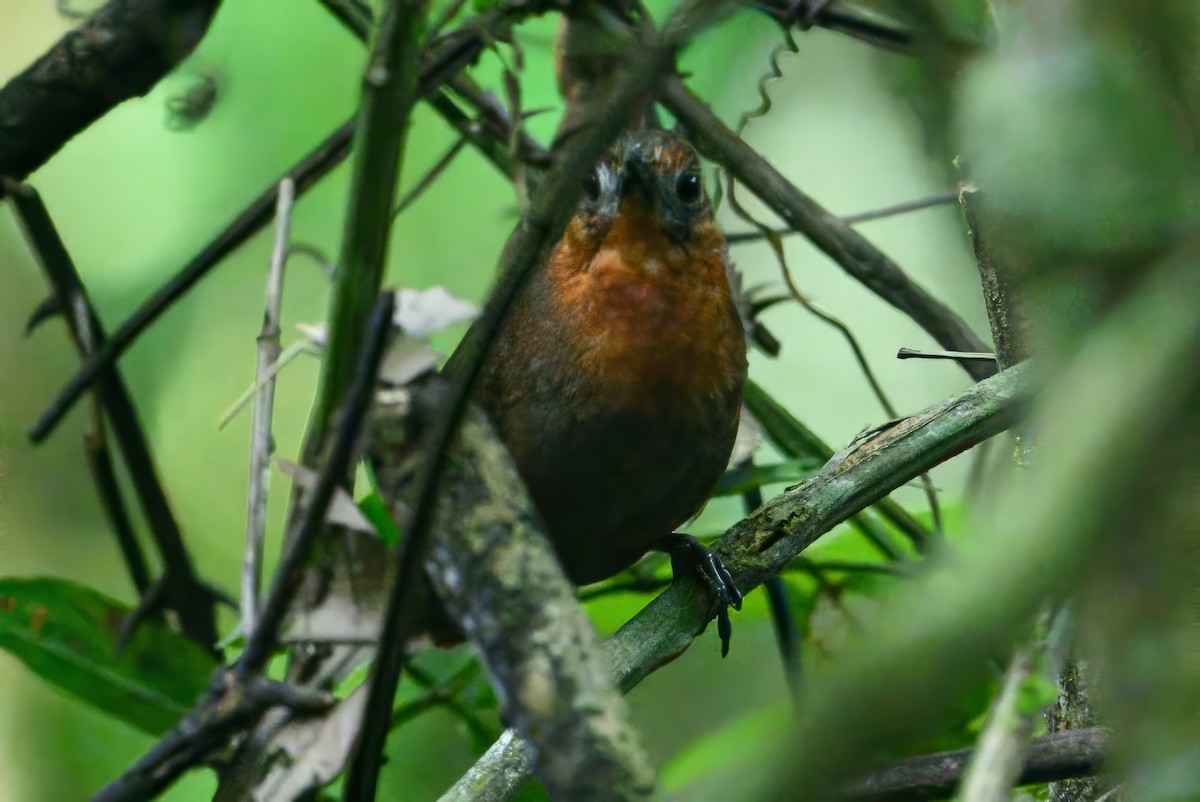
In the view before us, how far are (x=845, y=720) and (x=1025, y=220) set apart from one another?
15 centimetres

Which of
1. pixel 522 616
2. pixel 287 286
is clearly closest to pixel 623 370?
pixel 522 616

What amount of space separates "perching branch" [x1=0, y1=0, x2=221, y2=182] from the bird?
0.55 meters

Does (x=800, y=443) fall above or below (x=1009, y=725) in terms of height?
above

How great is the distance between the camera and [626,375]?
138 cm

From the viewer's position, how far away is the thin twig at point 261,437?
3.42 feet

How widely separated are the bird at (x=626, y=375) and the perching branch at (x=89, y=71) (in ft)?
1.80

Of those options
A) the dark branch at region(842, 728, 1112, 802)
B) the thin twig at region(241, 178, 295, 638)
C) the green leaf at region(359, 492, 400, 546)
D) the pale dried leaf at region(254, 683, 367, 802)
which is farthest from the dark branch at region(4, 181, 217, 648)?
the dark branch at region(842, 728, 1112, 802)

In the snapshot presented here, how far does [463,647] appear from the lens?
154cm

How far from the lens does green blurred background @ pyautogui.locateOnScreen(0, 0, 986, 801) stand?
172 centimetres

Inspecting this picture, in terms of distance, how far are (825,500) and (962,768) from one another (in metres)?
0.32

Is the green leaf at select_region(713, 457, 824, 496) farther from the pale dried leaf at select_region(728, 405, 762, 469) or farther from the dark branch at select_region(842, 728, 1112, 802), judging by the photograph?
the dark branch at select_region(842, 728, 1112, 802)

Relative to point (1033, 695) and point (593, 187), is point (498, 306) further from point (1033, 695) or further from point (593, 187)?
point (593, 187)

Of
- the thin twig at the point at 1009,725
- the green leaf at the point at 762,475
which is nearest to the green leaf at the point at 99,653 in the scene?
the green leaf at the point at 762,475

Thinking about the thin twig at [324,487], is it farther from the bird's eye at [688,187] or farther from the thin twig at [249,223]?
the bird's eye at [688,187]
